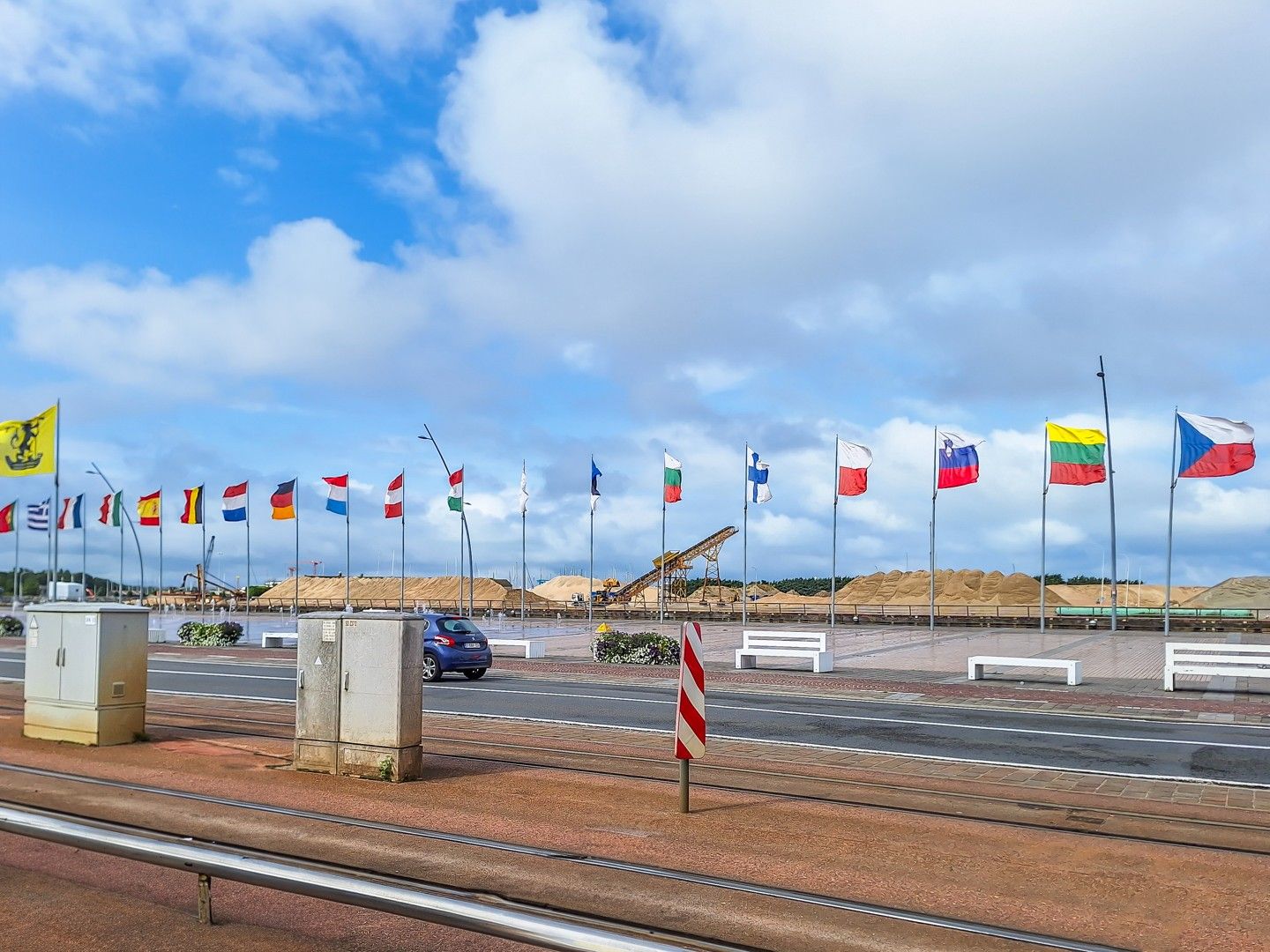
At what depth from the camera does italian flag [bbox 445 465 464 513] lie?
5022cm

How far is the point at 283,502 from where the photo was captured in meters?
53.4

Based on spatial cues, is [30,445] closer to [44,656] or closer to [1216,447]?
[44,656]

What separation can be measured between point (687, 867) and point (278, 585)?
146501 millimetres

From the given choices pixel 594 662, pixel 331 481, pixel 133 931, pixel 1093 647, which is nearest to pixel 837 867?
pixel 133 931

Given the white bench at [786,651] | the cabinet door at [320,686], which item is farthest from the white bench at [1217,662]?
the cabinet door at [320,686]

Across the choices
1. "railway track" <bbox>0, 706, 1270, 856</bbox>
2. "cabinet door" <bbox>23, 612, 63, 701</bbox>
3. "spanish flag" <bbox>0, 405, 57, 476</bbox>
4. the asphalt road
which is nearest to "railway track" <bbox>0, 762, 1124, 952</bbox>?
"railway track" <bbox>0, 706, 1270, 856</bbox>

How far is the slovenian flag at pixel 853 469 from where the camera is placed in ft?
140

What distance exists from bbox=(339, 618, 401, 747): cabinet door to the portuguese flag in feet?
105

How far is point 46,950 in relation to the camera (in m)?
5.46

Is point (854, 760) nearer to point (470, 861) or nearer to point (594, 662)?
point (470, 861)

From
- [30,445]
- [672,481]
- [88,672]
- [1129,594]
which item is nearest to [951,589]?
[1129,594]

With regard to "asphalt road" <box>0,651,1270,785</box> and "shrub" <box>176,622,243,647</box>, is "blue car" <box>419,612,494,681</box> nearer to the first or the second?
"asphalt road" <box>0,651,1270,785</box>

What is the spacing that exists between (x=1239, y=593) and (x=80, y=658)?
3302 inches

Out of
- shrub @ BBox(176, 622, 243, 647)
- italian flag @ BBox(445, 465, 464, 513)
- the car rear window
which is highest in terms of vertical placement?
italian flag @ BBox(445, 465, 464, 513)
